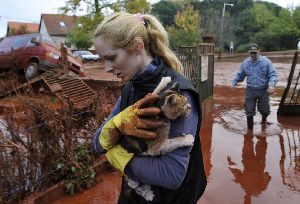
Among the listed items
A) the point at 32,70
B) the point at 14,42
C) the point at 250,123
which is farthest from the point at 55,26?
the point at 250,123

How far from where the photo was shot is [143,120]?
1.42 metres

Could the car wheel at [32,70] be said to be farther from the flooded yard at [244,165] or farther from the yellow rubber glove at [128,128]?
the yellow rubber glove at [128,128]

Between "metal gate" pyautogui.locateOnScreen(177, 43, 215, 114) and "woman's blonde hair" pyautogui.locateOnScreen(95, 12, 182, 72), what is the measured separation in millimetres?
5546

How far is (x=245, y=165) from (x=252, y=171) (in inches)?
10.0

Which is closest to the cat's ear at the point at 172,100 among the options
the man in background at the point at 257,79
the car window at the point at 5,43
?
the man in background at the point at 257,79

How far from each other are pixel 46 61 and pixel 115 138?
1155cm

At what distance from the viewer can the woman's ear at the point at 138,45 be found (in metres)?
1.56

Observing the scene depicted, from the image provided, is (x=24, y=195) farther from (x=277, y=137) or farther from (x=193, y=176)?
(x=277, y=137)

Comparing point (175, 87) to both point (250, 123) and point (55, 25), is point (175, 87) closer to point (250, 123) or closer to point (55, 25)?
point (250, 123)

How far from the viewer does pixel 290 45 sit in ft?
161

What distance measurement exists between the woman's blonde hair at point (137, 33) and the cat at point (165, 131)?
0.71ft

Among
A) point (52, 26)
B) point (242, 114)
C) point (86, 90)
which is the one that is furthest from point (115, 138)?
point (52, 26)

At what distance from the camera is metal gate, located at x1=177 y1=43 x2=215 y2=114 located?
7.61 metres

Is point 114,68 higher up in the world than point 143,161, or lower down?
higher up
